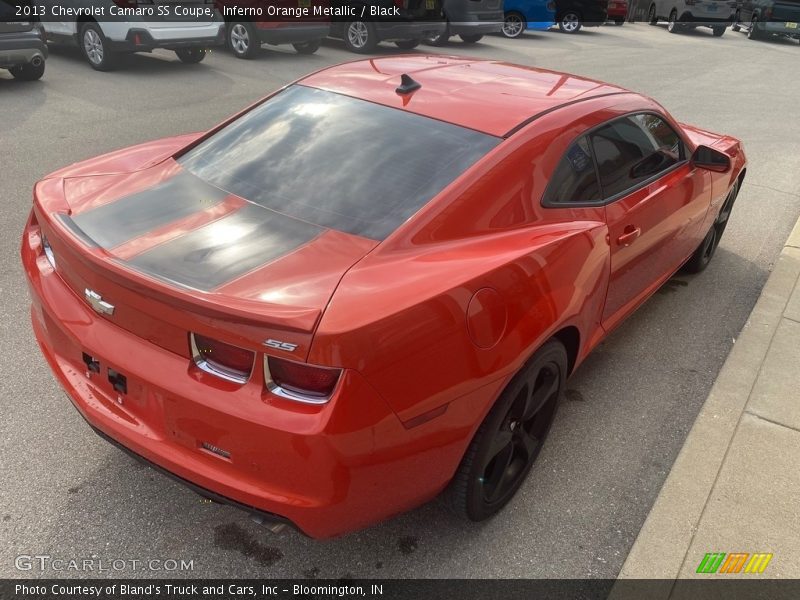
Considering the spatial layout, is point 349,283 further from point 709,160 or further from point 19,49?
point 19,49

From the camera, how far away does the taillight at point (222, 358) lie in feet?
6.30

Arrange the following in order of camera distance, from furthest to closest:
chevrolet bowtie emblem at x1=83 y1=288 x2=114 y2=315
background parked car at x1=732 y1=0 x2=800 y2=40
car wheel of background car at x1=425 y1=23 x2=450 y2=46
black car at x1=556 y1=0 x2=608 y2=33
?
1. background parked car at x1=732 y1=0 x2=800 y2=40
2. black car at x1=556 y1=0 x2=608 y2=33
3. car wheel of background car at x1=425 y1=23 x2=450 y2=46
4. chevrolet bowtie emblem at x1=83 y1=288 x2=114 y2=315

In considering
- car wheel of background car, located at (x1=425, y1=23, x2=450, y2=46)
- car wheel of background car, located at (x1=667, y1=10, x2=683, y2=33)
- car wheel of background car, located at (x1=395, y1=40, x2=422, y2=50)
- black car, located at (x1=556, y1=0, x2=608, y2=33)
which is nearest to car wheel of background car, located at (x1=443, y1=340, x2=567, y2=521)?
car wheel of background car, located at (x1=425, y1=23, x2=450, y2=46)

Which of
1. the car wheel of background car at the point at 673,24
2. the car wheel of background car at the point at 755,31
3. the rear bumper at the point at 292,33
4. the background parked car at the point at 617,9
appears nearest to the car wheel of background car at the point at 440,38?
the rear bumper at the point at 292,33

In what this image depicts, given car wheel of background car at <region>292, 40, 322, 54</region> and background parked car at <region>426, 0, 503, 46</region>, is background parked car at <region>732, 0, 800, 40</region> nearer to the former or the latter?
background parked car at <region>426, 0, 503, 46</region>

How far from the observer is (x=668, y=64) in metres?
15.0

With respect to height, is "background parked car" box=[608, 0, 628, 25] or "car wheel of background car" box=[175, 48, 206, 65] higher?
"background parked car" box=[608, 0, 628, 25]

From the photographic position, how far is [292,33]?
1217 centimetres

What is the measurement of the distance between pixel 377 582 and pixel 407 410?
79 centimetres

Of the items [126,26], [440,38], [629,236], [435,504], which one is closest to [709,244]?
[629,236]

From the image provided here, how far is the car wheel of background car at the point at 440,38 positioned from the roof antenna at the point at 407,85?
1231cm

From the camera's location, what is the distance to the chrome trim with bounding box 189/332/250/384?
6.35ft

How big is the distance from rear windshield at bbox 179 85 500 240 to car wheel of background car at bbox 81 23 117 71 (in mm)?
8343

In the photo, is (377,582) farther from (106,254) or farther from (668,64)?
(668,64)
